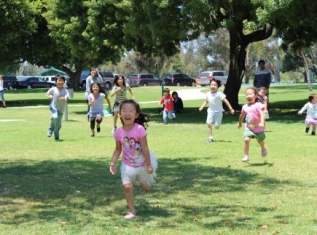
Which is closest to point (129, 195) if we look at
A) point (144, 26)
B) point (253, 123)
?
point (253, 123)

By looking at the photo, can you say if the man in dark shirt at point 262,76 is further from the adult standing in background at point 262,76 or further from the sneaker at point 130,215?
the sneaker at point 130,215

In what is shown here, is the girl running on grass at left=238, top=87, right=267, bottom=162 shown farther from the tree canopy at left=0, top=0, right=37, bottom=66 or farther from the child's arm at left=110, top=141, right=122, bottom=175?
the tree canopy at left=0, top=0, right=37, bottom=66

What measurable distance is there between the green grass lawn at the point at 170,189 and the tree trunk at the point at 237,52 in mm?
9734

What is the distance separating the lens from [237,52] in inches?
926

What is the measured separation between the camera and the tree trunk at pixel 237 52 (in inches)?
915

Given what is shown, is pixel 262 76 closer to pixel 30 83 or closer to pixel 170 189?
pixel 170 189

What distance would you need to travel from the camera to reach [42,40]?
3147 centimetres

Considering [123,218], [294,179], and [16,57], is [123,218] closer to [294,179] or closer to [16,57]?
[294,179]

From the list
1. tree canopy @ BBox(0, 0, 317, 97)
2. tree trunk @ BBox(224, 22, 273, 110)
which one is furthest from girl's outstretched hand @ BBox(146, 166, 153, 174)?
tree trunk @ BBox(224, 22, 273, 110)

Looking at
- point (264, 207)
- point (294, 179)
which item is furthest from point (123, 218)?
point (294, 179)

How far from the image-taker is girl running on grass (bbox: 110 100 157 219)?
6.44 m

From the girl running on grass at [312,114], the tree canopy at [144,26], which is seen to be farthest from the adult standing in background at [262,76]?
the girl running on grass at [312,114]

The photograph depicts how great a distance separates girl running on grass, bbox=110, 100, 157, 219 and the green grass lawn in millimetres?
374

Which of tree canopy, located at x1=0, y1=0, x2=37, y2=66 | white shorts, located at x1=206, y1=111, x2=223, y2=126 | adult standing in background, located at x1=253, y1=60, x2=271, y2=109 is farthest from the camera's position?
tree canopy, located at x1=0, y1=0, x2=37, y2=66
